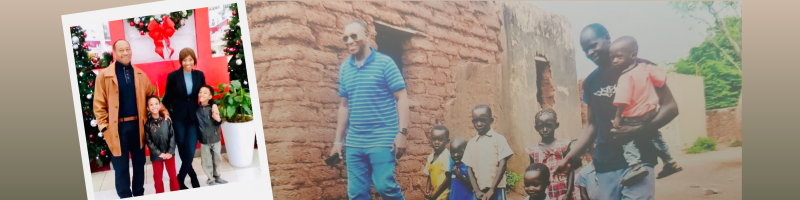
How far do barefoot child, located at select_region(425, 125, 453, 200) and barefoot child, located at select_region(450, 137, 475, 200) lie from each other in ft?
0.10

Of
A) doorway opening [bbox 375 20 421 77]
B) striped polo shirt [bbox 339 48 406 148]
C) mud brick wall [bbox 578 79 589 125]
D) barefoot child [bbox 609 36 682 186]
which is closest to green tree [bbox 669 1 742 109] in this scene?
barefoot child [bbox 609 36 682 186]

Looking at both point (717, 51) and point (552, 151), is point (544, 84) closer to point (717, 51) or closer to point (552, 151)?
point (552, 151)

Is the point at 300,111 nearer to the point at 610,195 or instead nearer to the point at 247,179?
the point at 247,179

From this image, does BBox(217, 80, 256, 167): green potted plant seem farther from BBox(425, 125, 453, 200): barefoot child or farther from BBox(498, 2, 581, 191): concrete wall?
BBox(498, 2, 581, 191): concrete wall

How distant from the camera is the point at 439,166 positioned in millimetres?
4691

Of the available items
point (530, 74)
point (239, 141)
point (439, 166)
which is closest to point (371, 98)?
point (439, 166)

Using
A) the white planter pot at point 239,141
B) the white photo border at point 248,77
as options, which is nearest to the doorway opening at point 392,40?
the white photo border at point 248,77

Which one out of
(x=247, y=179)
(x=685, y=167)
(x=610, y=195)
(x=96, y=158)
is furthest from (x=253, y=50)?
(x=685, y=167)

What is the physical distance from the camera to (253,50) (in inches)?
176

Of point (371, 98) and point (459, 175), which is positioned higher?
point (371, 98)

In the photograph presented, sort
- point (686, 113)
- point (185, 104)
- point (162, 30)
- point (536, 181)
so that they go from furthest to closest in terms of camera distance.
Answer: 1. point (536, 181)
2. point (686, 113)
3. point (185, 104)
4. point (162, 30)

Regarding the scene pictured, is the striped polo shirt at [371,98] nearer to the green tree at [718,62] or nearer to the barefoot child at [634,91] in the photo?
the barefoot child at [634,91]

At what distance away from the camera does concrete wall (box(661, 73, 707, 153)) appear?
15.1ft

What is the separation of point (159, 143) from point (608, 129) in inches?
113
